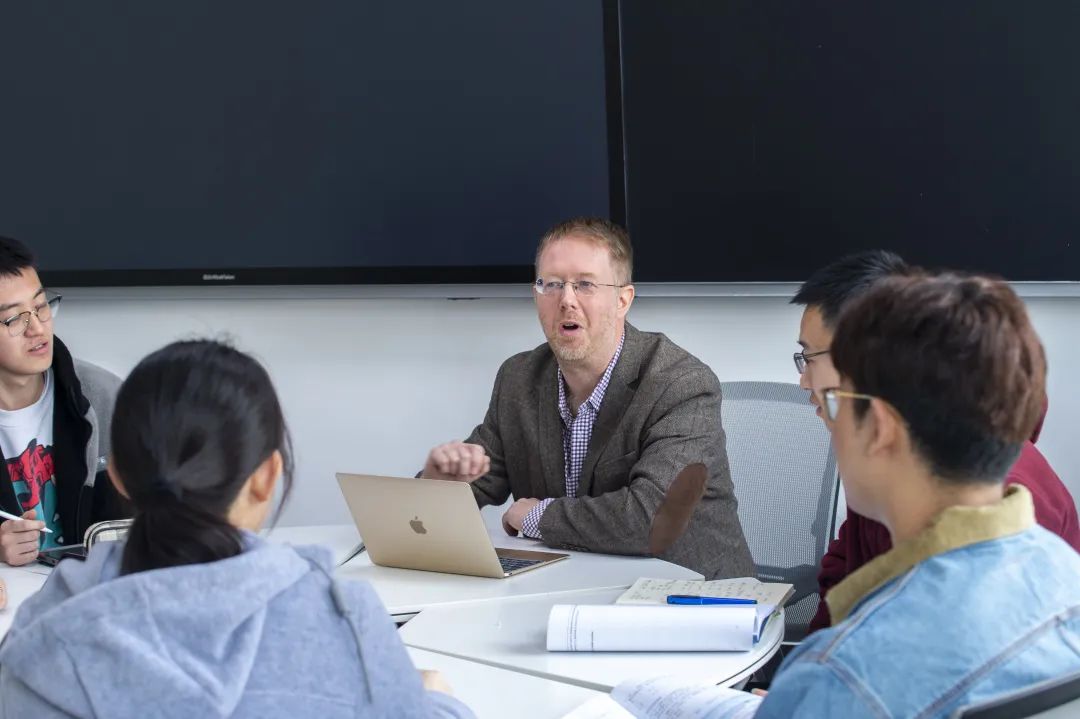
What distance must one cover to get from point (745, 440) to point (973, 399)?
183 cm

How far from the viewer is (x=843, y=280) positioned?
2051mm

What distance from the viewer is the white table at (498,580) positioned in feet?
6.85

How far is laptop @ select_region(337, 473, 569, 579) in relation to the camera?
6.82 feet

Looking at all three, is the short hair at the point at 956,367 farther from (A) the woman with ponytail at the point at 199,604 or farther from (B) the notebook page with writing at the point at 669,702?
(A) the woman with ponytail at the point at 199,604

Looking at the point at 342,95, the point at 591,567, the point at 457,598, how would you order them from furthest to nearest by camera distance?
the point at 342,95
the point at 591,567
the point at 457,598

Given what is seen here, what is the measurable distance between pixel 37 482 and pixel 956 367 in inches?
91.0

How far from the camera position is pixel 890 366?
121 cm

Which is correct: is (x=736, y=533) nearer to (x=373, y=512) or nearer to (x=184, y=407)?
(x=373, y=512)

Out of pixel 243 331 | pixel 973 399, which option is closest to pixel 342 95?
pixel 243 331

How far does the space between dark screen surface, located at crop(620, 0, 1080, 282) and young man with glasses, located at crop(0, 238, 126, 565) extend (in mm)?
1594

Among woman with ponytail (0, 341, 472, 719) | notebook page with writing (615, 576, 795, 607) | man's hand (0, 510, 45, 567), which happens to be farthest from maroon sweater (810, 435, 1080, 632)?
man's hand (0, 510, 45, 567)

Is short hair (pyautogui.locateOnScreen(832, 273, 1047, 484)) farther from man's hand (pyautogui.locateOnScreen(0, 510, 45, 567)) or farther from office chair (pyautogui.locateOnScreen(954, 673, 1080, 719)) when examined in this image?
man's hand (pyautogui.locateOnScreen(0, 510, 45, 567))

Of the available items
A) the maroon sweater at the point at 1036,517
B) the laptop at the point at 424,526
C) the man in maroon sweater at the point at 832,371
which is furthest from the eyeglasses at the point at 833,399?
the laptop at the point at 424,526

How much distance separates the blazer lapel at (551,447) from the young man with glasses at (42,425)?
1.02 m
